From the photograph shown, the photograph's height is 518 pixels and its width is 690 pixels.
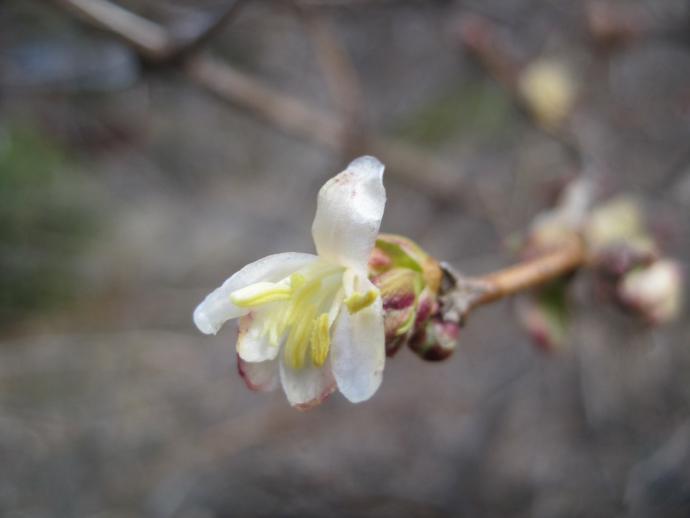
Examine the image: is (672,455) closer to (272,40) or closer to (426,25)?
(426,25)

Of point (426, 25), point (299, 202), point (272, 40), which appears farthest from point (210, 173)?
point (426, 25)

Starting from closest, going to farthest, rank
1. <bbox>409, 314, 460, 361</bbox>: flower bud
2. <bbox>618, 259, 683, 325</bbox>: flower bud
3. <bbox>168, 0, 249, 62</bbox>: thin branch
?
<bbox>409, 314, 460, 361</bbox>: flower bud < <bbox>618, 259, 683, 325</bbox>: flower bud < <bbox>168, 0, 249, 62</bbox>: thin branch

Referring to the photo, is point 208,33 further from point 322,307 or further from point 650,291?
point 650,291

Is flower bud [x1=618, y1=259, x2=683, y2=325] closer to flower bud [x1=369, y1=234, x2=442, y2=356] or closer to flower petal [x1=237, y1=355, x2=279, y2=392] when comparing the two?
flower bud [x1=369, y1=234, x2=442, y2=356]

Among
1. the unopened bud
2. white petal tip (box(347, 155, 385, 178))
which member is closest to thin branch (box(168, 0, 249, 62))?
white petal tip (box(347, 155, 385, 178))

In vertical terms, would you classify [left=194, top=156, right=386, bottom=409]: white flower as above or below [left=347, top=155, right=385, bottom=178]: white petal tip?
below

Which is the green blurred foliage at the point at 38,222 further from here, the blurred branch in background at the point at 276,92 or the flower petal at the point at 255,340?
the flower petal at the point at 255,340

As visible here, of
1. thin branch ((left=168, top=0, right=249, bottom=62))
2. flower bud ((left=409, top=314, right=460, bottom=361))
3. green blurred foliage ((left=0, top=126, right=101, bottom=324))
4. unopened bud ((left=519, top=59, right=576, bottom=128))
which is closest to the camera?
flower bud ((left=409, top=314, right=460, bottom=361))
